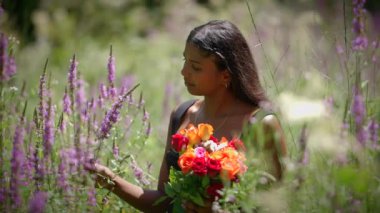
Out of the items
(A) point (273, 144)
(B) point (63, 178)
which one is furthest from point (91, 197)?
(A) point (273, 144)

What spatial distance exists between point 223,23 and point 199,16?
607 centimetres

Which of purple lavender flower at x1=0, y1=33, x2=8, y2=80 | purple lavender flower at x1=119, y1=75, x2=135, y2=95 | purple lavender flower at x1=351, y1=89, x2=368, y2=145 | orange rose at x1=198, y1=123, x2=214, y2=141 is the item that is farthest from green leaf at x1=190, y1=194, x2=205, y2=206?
purple lavender flower at x1=119, y1=75, x2=135, y2=95

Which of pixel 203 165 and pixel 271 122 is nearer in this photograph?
pixel 203 165

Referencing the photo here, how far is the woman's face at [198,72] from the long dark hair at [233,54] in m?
0.03

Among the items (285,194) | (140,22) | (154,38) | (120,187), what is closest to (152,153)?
(120,187)

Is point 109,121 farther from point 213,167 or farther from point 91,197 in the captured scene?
point 213,167

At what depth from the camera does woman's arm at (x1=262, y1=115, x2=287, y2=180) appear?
2.60m

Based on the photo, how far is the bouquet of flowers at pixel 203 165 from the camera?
88.8 inches

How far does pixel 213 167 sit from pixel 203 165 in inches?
→ 1.4

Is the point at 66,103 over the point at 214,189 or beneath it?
over

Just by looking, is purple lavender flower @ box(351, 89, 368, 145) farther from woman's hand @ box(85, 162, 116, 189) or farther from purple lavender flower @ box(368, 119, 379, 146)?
woman's hand @ box(85, 162, 116, 189)

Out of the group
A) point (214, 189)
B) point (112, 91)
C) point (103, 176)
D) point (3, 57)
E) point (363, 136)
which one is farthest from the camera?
point (112, 91)

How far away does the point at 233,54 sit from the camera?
9.21ft

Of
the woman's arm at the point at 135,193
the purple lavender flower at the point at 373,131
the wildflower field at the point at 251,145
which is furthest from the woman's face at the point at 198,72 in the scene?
the purple lavender flower at the point at 373,131
